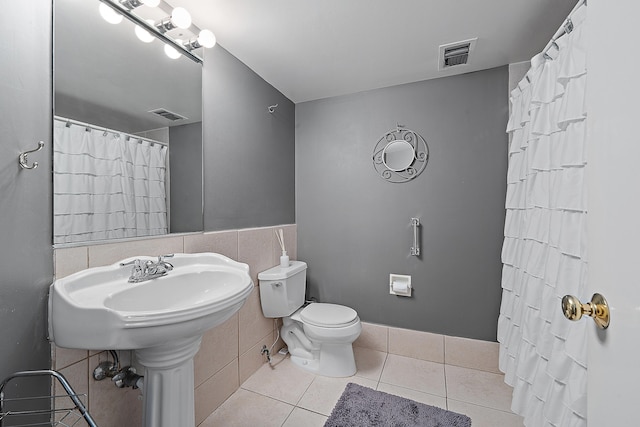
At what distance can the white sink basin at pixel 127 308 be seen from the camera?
771 mm

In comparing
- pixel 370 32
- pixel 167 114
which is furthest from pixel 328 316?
pixel 370 32

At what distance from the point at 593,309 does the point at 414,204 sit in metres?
1.69

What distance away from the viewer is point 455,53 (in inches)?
70.0

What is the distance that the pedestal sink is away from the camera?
2.55ft

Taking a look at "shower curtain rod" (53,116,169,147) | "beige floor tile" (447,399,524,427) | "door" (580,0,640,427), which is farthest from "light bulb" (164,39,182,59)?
"beige floor tile" (447,399,524,427)

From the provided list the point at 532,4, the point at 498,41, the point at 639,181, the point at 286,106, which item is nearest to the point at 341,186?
the point at 286,106

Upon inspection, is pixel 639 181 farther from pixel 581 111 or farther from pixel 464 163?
pixel 464 163

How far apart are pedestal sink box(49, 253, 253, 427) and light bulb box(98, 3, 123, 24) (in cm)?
103

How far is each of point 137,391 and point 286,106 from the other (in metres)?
2.17

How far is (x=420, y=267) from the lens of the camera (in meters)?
2.13

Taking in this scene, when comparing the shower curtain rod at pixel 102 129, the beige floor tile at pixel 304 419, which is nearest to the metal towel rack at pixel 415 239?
the beige floor tile at pixel 304 419

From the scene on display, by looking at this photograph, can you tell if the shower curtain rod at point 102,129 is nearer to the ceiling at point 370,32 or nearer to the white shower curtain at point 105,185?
the white shower curtain at point 105,185

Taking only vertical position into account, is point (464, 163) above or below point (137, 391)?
above

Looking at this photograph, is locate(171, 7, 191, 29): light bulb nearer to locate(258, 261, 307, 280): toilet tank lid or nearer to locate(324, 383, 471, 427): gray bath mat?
locate(258, 261, 307, 280): toilet tank lid
